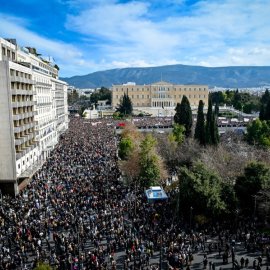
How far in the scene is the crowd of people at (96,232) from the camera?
18.8m

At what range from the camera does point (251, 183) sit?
24.8 meters

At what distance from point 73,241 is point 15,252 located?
3.17m

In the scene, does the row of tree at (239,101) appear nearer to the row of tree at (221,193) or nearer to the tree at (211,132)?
the tree at (211,132)

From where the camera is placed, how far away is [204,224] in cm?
2355

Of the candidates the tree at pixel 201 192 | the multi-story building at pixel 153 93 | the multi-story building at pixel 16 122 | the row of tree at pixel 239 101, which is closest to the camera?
the tree at pixel 201 192

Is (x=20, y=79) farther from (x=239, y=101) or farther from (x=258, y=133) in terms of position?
(x=239, y=101)

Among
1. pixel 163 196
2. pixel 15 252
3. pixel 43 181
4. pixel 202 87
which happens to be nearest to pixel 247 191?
pixel 163 196

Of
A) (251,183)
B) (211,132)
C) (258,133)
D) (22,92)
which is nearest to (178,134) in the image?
(211,132)

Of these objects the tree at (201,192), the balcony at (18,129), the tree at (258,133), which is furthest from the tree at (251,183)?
the tree at (258,133)

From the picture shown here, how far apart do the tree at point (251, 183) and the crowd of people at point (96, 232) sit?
277 cm

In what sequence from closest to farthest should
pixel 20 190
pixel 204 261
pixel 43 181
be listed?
pixel 204 261, pixel 20 190, pixel 43 181

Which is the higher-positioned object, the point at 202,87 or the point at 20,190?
the point at 202,87

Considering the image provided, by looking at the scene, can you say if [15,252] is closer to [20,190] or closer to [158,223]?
[158,223]

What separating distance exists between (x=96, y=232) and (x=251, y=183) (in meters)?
10.8
